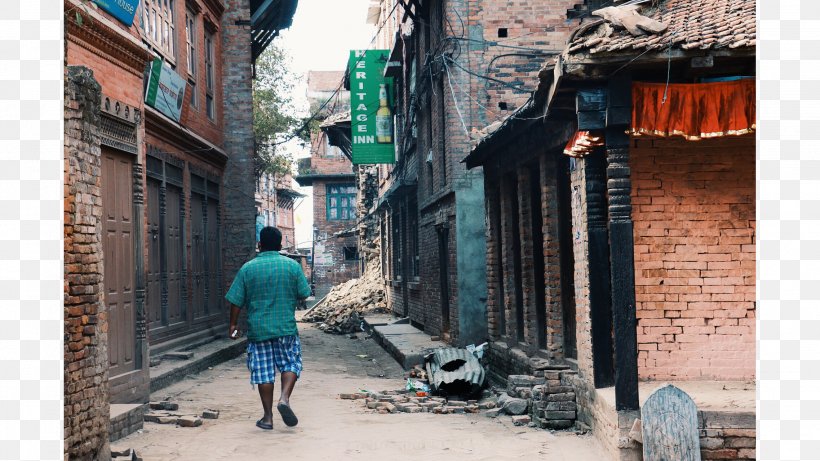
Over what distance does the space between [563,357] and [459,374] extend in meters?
1.59

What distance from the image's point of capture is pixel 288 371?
8.80 meters

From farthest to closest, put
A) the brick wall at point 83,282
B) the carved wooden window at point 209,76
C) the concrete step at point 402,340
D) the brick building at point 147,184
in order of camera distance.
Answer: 1. the carved wooden window at point 209,76
2. the concrete step at point 402,340
3. the brick building at point 147,184
4. the brick wall at point 83,282

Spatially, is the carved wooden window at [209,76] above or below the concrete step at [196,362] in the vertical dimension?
above

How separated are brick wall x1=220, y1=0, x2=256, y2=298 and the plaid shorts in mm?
12107

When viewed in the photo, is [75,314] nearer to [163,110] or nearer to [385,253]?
[163,110]

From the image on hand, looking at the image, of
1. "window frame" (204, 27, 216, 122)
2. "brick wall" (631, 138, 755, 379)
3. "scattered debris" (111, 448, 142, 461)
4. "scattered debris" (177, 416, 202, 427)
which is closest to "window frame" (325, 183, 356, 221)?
"window frame" (204, 27, 216, 122)

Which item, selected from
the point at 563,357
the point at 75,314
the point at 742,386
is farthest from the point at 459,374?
the point at 75,314

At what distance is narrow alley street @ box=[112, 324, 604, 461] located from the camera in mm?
7711

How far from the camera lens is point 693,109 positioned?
23.8 ft

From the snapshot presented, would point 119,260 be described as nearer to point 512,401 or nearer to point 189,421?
point 189,421

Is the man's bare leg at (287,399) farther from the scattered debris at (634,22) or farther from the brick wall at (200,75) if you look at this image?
the brick wall at (200,75)

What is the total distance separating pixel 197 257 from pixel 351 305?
14.1m

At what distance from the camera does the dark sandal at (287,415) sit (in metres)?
8.68

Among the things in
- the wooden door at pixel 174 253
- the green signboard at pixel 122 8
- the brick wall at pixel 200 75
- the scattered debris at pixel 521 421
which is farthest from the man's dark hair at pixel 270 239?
the brick wall at pixel 200 75
